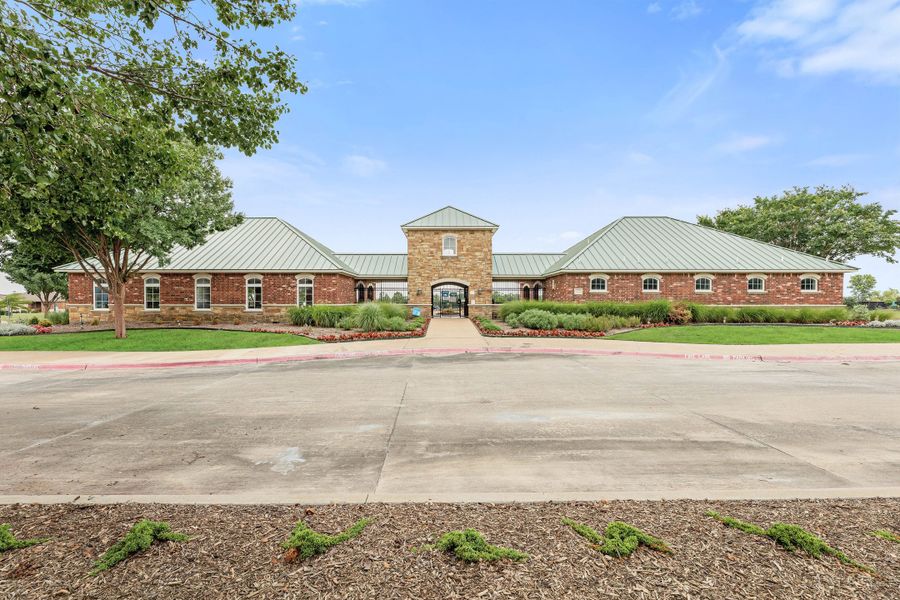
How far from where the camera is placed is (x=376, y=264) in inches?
1307

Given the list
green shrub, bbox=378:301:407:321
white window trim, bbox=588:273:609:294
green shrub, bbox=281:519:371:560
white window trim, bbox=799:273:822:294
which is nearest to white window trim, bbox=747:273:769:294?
white window trim, bbox=799:273:822:294

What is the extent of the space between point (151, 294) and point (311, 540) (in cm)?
2970

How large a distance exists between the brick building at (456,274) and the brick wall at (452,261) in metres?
0.07

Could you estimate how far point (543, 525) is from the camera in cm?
301

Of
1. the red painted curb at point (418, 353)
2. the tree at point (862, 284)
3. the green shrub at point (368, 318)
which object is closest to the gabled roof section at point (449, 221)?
the green shrub at point (368, 318)

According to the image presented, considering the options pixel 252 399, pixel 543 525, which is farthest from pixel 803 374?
pixel 252 399

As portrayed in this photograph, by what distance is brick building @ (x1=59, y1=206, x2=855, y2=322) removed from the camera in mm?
25719

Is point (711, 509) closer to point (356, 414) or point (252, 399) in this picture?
point (356, 414)

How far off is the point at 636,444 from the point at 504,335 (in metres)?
13.5

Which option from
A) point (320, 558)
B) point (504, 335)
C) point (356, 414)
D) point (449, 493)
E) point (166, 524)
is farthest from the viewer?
point (504, 335)

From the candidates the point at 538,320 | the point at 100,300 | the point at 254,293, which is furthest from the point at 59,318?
the point at 538,320

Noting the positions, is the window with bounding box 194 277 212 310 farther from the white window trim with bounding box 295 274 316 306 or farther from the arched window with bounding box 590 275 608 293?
the arched window with bounding box 590 275 608 293

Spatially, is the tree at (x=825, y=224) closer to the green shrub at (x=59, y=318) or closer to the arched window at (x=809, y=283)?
the arched window at (x=809, y=283)

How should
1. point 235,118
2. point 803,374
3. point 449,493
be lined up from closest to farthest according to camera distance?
point 449,493 < point 235,118 < point 803,374
